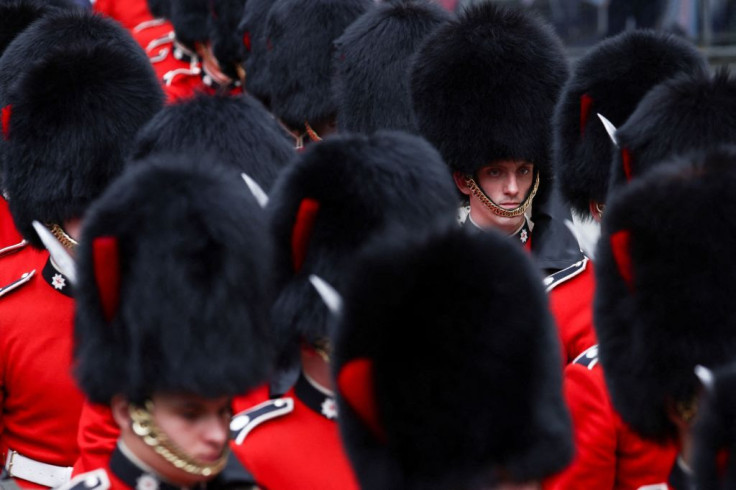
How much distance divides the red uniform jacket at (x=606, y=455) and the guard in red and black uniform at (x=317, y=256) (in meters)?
0.54

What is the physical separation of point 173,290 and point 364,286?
0.34m

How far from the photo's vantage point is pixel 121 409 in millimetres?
2559

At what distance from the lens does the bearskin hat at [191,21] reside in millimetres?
7379

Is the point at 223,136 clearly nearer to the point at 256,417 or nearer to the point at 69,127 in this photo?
the point at 69,127

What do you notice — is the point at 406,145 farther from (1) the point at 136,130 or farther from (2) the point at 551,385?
(1) the point at 136,130

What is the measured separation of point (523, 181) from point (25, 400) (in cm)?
177

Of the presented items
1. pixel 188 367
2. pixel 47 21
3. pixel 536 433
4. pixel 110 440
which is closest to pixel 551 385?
pixel 536 433

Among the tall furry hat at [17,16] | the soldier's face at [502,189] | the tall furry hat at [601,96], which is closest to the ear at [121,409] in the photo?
the tall furry hat at [601,96]

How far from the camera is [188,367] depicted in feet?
8.02

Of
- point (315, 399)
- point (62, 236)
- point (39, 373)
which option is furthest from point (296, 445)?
point (62, 236)

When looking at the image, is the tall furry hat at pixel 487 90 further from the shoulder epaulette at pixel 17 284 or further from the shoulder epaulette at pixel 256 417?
the shoulder epaulette at pixel 256 417

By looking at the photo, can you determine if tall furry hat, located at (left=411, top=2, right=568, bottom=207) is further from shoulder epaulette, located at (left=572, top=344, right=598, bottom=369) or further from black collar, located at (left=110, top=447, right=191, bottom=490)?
black collar, located at (left=110, top=447, right=191, bottom=490)

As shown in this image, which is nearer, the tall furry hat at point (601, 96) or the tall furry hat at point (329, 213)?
the tall furry hat at point (329, 213)

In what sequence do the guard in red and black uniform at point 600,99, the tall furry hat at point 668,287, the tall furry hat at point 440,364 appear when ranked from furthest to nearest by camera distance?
the guard in red and black uniform at point 600,99 < the tall furry hat at point 668,287 < the tall furry hat at point 440,364
